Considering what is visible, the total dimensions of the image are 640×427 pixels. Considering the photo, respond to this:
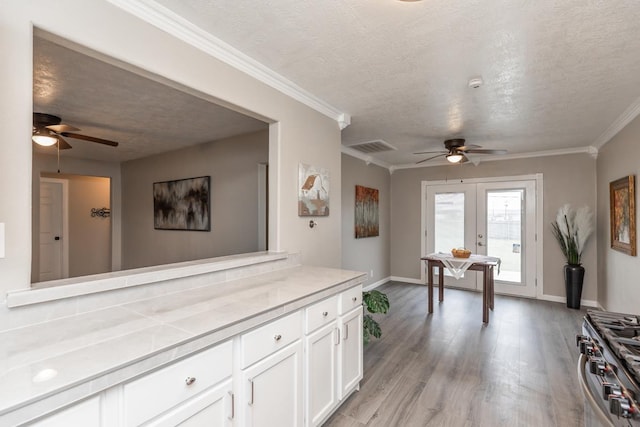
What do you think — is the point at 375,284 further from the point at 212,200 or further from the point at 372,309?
the point at 212,200

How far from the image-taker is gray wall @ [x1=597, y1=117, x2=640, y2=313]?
3105 mm

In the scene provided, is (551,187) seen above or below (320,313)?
above

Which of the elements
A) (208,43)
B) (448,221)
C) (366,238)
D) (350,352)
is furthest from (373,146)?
(350,352)

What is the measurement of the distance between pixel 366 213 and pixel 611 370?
14.5 ft

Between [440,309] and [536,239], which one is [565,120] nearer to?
[536,239]

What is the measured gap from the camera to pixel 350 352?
2178 millimetres

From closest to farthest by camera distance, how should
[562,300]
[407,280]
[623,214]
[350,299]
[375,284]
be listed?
[350,299] < [623,214] < [562,300] < [375,284] < [407,280]

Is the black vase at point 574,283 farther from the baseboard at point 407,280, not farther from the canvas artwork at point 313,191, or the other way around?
the canvas artwork at point 313,191

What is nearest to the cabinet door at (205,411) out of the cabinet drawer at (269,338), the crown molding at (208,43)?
the cabinet drawer at (269,338)

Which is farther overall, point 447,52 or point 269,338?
point 447,52

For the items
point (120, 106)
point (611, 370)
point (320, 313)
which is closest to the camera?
point (611, 370)

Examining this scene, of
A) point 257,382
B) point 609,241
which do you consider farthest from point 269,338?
point 609,241

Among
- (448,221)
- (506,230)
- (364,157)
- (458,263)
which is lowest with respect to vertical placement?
(458,263)

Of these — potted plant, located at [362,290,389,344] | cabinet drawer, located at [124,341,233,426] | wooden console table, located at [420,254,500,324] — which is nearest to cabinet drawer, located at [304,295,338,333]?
cabinet drawer, located at [124,341,233,426]
